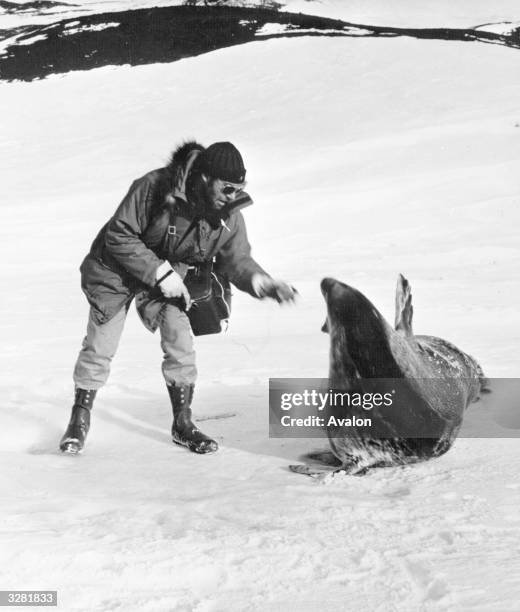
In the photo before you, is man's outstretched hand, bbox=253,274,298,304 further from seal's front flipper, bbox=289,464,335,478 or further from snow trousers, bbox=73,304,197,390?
seal's front flipper, bbox=289,464,335,478

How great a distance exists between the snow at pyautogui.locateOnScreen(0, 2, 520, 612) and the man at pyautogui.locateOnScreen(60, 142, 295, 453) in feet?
1.01

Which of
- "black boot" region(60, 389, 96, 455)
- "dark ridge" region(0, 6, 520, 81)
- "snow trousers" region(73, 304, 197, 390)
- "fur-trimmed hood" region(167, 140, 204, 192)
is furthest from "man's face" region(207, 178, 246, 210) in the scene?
"dark ridge" region(0, 6, 520, 81)

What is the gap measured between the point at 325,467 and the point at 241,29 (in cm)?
1695

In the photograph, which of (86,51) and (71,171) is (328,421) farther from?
(86,51)

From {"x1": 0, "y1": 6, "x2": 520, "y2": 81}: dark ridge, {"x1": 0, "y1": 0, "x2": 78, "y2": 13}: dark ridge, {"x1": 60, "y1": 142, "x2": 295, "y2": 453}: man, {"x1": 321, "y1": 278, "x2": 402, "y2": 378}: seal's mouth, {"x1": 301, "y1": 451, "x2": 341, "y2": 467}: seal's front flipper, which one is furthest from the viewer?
{"x1": 0, "y1": 0, "x2": 78, "y2": 13}: dark ridge

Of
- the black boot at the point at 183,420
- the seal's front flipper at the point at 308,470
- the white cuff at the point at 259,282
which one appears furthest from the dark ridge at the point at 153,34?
the seal's front flipper at the point at 308,470

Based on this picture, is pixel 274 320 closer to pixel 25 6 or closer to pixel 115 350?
pixel 115 350

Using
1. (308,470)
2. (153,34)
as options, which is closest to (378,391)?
(308,470)

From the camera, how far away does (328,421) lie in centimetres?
335

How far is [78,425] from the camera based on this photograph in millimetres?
3818

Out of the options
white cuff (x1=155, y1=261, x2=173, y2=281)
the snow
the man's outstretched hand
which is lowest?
the snow

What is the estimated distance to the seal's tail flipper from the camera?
3801mm

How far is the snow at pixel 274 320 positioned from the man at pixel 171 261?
0.31 m

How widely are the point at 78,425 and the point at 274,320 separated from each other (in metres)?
3.49
